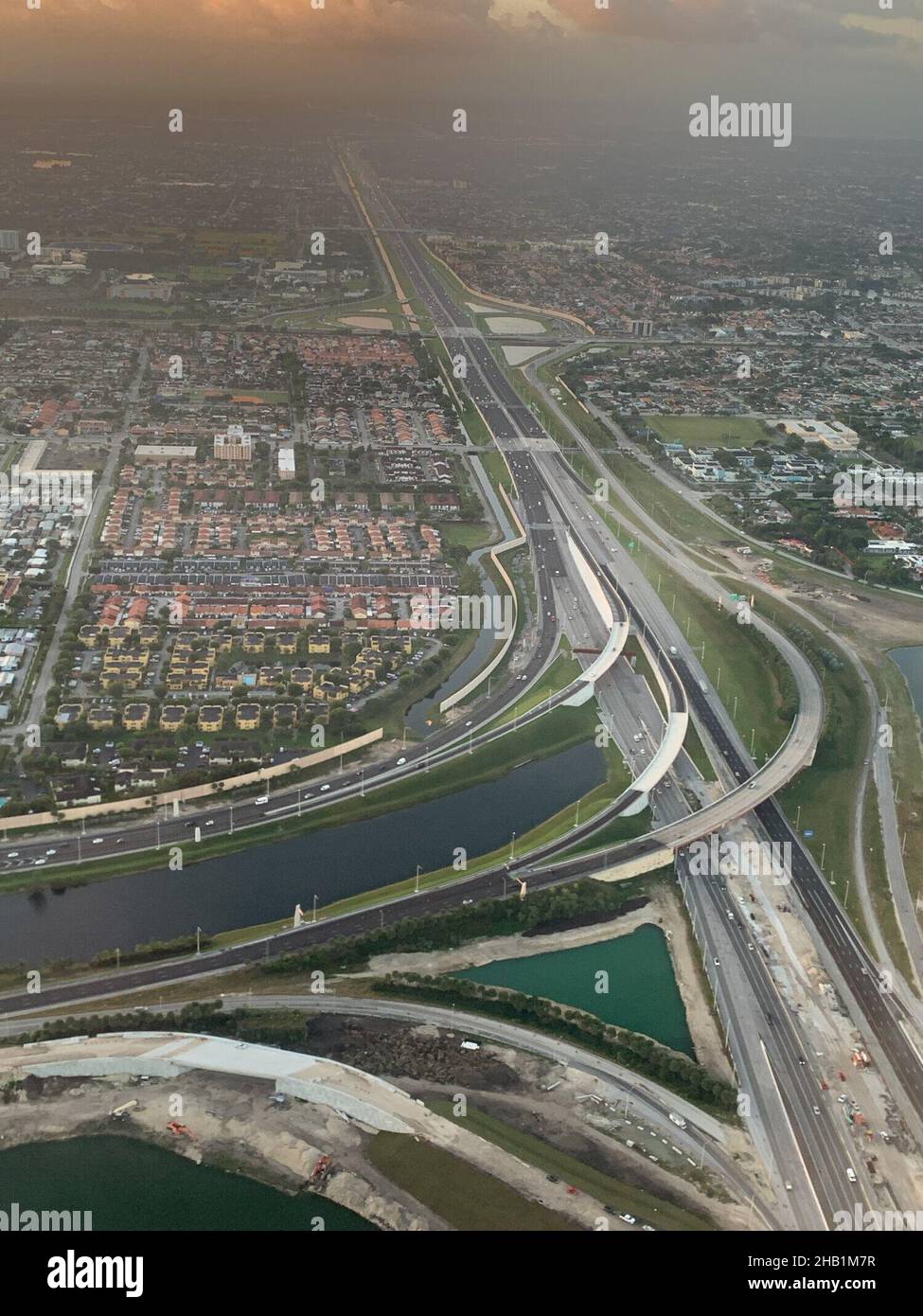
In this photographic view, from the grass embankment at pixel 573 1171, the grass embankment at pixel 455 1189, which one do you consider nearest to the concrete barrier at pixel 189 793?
the grass embankment at pixel 573 1171

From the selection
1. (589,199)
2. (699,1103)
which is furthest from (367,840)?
(589,199)

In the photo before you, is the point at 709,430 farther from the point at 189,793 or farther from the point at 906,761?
the point at 189,793

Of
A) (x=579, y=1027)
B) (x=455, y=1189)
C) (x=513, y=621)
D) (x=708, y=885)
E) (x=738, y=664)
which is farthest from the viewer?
(x=513, y=621)

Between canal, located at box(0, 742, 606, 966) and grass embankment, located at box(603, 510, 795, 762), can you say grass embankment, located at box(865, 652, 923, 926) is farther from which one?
canal, located at box(0, 742, 606, 966)

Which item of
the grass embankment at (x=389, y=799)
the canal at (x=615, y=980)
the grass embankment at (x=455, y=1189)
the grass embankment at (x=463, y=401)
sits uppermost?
the grass embankment at (x=463, y=401)

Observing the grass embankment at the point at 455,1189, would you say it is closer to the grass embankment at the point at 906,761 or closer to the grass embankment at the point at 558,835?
the grass embankment at the point at 558,835

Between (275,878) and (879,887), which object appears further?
(879,887)

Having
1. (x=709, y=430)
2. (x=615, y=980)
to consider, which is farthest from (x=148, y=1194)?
(x=709, y=430)
